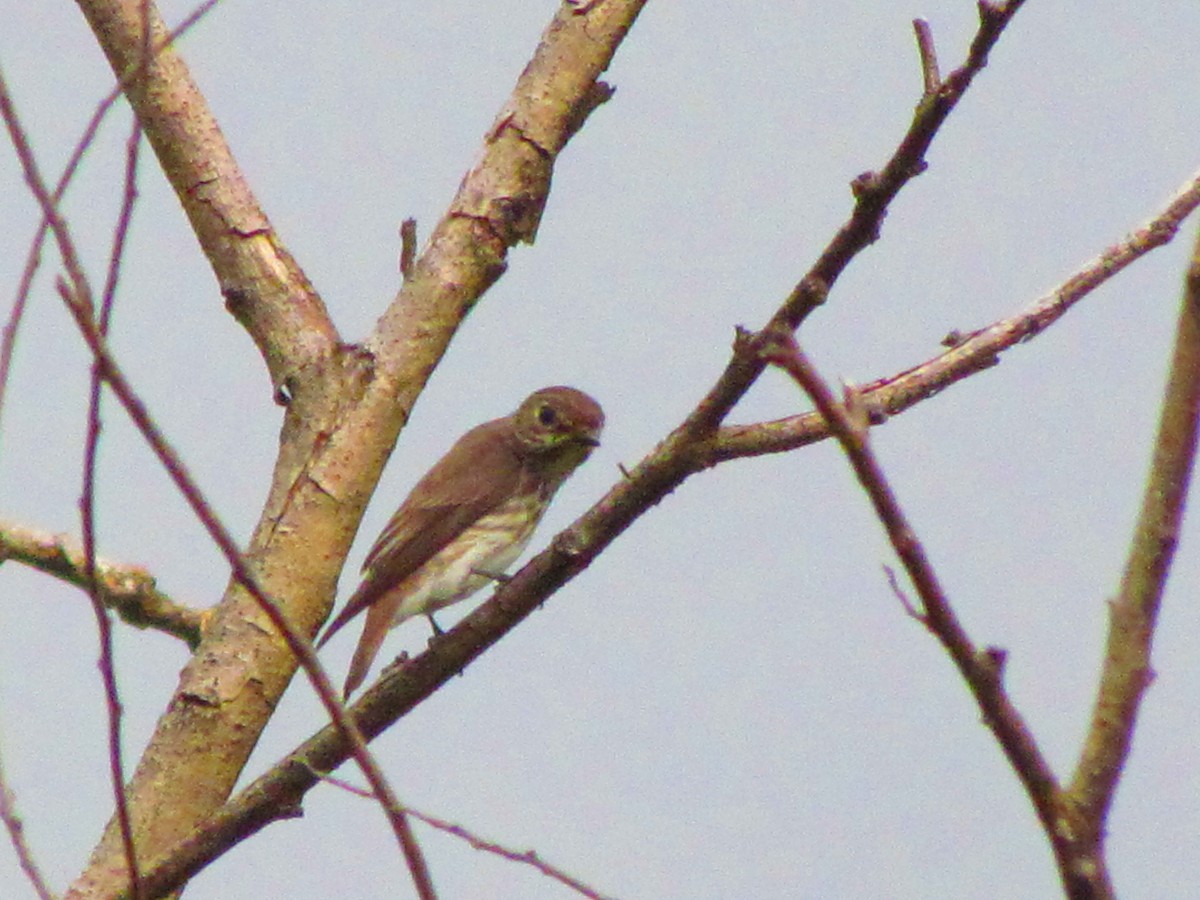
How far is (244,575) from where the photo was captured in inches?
88.2

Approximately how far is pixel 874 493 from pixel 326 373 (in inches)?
147

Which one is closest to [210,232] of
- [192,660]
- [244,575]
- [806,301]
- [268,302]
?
[268,302]

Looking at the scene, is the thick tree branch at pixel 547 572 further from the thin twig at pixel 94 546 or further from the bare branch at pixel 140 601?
the bare branch at pixel 140 601

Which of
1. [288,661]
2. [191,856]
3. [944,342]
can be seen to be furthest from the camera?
[288,661]

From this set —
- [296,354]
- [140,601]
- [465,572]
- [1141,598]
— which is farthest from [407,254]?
[1141,598]

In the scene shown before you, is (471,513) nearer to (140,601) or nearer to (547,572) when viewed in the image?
(140,601)

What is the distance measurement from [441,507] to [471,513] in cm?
14

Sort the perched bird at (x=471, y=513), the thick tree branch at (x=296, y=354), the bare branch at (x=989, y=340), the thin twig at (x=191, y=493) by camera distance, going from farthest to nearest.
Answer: the perched bird at (x=471, y=513) → the thick tree branch at (x=296, y=354) → the bare branch at (x=989, y=340) → the thin twig at (x=191, y=493)

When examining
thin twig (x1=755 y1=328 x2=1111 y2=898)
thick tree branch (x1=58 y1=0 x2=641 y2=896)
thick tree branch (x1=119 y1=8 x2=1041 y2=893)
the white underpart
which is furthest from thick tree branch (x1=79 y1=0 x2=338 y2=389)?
thin twig (x1=755 y1=328 x2=1111 y2=898)

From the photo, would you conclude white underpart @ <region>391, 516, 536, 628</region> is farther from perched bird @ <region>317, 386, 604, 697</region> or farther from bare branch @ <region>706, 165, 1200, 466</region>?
bare branch @ <region>706, 165, 1200, 466</region>

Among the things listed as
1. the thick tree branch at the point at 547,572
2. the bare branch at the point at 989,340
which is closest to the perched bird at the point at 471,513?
the thick tree branch at the point at 547,572

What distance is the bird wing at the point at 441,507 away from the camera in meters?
8.14

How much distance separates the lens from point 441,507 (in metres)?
8.52

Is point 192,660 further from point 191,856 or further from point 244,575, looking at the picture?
point 244,575
